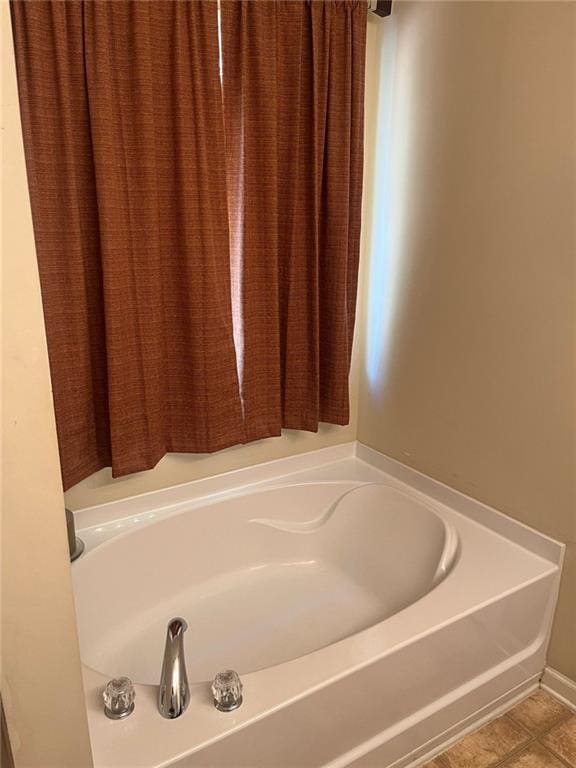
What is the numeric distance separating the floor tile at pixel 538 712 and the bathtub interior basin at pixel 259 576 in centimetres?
44

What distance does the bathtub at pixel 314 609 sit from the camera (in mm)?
1281

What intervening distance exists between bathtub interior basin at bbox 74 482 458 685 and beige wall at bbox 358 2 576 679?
1.01 feet

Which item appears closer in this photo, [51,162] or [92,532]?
[51,162]

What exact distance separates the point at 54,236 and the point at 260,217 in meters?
0.66

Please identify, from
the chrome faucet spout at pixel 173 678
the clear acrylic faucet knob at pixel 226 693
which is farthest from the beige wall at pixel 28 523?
the clear acrylic faucet knob at pixel 226 693

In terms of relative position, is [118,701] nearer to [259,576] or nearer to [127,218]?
[259,576]

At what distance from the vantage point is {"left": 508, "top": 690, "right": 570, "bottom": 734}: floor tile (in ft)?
5.57

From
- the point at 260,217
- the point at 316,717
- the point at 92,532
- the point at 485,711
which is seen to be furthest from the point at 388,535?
the point at 260,217

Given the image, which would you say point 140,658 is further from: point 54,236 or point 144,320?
point 54,236

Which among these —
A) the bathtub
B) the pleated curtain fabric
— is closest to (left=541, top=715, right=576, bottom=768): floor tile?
the bathtub

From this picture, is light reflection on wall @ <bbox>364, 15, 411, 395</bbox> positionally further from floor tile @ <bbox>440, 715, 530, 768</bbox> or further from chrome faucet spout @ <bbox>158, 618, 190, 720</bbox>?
chrome faucet spout @ <bbox>158, 618, 190, 720</bbox>

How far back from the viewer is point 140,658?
175 centimetres

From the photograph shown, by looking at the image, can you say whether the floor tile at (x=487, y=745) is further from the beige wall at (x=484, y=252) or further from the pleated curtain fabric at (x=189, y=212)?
the pleated curtain fabric at (x=189, y=212)

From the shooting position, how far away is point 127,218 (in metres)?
1.62
